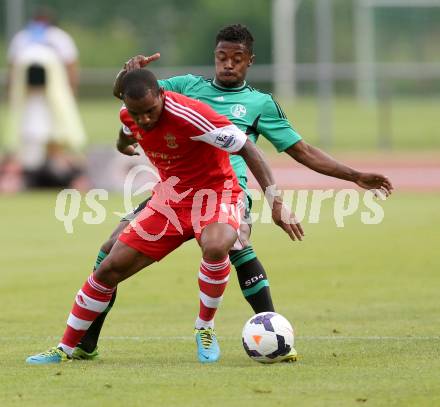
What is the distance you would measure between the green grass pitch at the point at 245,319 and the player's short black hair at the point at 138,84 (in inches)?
67.5

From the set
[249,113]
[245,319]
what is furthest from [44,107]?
[249,113]

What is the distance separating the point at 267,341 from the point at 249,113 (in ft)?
5.58

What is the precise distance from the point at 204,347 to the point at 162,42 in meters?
28.2

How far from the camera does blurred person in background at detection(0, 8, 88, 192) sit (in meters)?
23.7

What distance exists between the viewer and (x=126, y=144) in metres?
8.55

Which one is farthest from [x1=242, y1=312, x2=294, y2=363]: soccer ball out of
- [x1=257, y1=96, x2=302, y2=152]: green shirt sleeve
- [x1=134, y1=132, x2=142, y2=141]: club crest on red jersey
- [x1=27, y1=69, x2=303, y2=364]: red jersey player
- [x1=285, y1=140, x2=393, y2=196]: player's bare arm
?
[x1=134, y1=132, x2=142, y2=141]: club crest on red jersey

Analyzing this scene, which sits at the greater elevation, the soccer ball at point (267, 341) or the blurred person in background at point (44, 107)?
Answer: the soccer ball at point (267, 341)

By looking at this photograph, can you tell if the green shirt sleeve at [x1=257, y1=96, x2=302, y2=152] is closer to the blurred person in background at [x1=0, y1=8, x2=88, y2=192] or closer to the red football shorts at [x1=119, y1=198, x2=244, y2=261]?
the red football shorts at [x1=119, y1=198, x2=244, y2=261]

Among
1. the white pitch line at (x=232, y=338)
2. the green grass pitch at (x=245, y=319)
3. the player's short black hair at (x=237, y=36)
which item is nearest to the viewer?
the green grass pitch at (x=245, y=319)

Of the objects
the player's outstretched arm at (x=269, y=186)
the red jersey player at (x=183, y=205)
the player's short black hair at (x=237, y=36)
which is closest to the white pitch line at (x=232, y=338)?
the red jersey player at (x=183, y=205)

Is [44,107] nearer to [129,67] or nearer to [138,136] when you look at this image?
[129,67]

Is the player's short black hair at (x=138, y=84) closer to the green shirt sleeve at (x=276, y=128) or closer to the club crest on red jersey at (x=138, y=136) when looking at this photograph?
the club crest on red jersey at (x=138, y=136)

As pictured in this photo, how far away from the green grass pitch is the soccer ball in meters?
0.11

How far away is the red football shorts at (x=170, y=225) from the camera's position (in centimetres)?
796
